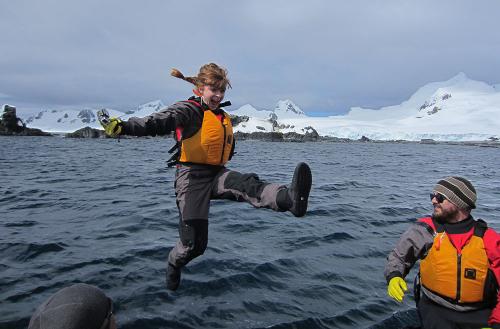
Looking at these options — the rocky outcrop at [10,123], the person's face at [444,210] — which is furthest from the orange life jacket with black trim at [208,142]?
the rocky outcrop at [10,123]

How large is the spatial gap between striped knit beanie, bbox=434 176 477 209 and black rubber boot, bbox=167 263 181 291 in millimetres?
4196

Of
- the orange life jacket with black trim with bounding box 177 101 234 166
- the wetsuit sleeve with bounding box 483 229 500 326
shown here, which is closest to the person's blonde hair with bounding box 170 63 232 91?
the orange life jacket with black trim with bounding box 177 101 234 166

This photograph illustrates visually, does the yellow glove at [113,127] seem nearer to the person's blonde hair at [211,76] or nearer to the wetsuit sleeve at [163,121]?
the wetsuit sleeve at [163,121]

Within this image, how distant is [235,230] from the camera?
34.4 feet

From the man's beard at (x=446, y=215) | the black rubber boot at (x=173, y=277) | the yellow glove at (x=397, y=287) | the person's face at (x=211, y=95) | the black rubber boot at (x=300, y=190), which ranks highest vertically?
the person's face at (x=211, y=95)

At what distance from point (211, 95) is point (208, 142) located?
27.3 inches

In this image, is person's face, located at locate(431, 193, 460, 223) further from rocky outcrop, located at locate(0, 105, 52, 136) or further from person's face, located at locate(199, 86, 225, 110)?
rocky outcrop, located at locate(0, 105, 52, 136)

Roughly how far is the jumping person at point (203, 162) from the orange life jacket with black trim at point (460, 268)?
6.53 ft

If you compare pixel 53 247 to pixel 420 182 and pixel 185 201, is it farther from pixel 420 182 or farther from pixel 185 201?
pixel 420 182

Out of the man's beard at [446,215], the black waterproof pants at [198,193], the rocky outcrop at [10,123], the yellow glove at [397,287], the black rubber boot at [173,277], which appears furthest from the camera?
the rocky outcrop at [10,123]

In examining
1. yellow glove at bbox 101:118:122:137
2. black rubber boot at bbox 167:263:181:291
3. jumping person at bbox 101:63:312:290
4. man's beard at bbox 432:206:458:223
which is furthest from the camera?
black rubber boot at bbox 167:263:181:291

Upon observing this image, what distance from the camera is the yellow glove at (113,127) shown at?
458cm

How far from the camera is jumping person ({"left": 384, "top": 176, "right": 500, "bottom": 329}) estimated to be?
4.58 m

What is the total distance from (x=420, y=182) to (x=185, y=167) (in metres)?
20.4
